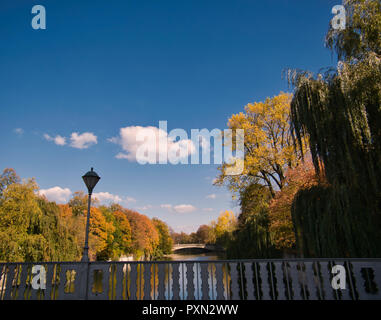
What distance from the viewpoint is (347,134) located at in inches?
237

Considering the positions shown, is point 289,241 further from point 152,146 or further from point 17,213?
point 17,213

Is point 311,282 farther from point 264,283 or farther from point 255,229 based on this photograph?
point 255,229

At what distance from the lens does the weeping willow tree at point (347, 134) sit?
584 centimetres

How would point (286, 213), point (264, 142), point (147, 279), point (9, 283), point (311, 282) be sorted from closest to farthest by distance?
point (311, 282) → point (147, 279) → point (9, 283) → point (286, 213) → point (264, 142)

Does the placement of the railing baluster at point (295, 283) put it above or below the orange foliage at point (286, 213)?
below

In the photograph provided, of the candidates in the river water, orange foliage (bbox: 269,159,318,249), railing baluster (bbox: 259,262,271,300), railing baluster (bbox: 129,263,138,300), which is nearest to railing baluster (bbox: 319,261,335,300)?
railing baluster (bbox: 259,262,271,300)

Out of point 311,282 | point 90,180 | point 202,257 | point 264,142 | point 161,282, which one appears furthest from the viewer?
point 202,257

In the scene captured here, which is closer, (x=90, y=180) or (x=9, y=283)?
(x=9, y=283)

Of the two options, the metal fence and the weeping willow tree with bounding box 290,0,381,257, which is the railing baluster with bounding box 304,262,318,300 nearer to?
the metal fence

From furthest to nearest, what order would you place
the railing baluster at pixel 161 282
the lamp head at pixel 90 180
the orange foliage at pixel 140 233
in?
the orange foliage at pixel 140 233 < the lamp head at pixel 90 180 < the railing baluster at pixel 161 282

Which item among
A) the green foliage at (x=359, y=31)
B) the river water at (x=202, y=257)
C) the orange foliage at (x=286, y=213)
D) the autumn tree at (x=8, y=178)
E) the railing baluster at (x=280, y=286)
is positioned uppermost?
the green foliage at (x=359, y=31)

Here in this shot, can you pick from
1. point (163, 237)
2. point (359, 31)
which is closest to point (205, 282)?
point (359, 31)

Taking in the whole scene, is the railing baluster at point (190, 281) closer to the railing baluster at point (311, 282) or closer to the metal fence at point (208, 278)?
the metal fence at point (208, 278)

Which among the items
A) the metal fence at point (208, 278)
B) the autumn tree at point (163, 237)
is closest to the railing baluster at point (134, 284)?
the metal fence at point (208, 278)
